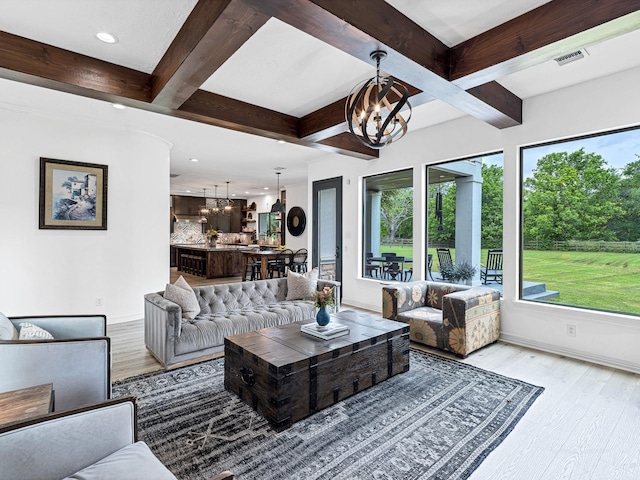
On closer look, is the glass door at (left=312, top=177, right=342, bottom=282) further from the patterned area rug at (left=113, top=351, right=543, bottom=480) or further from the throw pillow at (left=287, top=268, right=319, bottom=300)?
the patterned area rug at (left=113, top=351, right=543, bottom=480)

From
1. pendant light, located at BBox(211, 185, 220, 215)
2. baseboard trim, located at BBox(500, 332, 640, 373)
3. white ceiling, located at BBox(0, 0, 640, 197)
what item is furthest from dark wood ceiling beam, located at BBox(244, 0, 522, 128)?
pendant light, located at BBox(211, 185, 220, 215)

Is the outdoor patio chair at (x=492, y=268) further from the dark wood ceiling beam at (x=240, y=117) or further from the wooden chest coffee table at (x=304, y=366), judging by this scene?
the dark wood ceiling beam at (x=240, y=117)

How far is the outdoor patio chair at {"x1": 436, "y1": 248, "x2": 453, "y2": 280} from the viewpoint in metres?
4.96

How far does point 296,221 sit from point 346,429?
8.13 m

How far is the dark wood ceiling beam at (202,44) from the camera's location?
1.96 meters

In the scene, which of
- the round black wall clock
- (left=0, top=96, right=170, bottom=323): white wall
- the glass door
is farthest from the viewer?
the round black wall clock

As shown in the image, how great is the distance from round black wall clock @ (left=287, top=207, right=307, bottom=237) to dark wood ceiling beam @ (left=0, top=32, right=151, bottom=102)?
6929mm

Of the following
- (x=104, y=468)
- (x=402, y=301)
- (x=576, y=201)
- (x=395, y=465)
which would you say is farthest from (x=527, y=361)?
(x=104, y=468)

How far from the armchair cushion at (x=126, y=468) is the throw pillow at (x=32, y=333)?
1576 millimetres

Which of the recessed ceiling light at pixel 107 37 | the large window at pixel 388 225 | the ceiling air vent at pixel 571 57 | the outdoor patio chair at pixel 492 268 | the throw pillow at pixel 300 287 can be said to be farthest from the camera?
the large window at pixel 388 225

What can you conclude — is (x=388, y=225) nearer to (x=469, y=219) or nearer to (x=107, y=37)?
(x=469, y=219)

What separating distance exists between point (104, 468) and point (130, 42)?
9.55 ft

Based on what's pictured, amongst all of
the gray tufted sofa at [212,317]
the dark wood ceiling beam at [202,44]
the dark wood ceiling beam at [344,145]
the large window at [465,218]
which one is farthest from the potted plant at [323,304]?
the large window at [465,218]

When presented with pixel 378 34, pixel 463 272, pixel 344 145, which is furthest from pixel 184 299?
pixel 463 272
